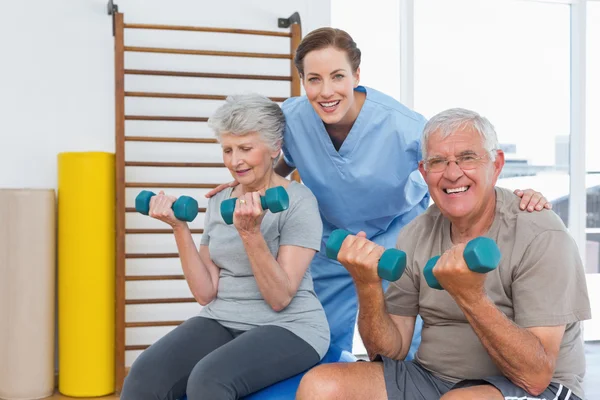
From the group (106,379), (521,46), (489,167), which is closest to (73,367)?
(106,379)

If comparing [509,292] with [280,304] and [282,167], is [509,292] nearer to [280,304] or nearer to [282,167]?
[280,304]

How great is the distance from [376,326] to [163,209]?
2.18 ft

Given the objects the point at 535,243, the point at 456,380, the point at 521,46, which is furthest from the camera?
the point at 521,46

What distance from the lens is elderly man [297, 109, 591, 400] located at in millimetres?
1368

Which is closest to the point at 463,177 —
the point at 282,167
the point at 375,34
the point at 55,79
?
the point at 282,167

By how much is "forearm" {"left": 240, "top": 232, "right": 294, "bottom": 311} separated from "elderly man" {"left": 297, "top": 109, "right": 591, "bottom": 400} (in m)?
0.24

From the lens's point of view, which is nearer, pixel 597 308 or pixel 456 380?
pixel 456 380

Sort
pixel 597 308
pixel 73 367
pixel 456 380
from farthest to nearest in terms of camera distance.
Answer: pixel 597 308 → pixel 73 367 → pixel 456 380

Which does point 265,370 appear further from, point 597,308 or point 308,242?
point 597,308

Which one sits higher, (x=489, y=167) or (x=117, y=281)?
(x=489, y=167)

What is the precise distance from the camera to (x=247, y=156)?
6.08ft

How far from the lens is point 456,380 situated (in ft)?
5.12

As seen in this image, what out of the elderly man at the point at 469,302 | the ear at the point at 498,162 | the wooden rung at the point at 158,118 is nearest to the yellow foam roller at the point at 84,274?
the wooden rung at the point at 158,118

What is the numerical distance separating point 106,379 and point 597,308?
127 inches
